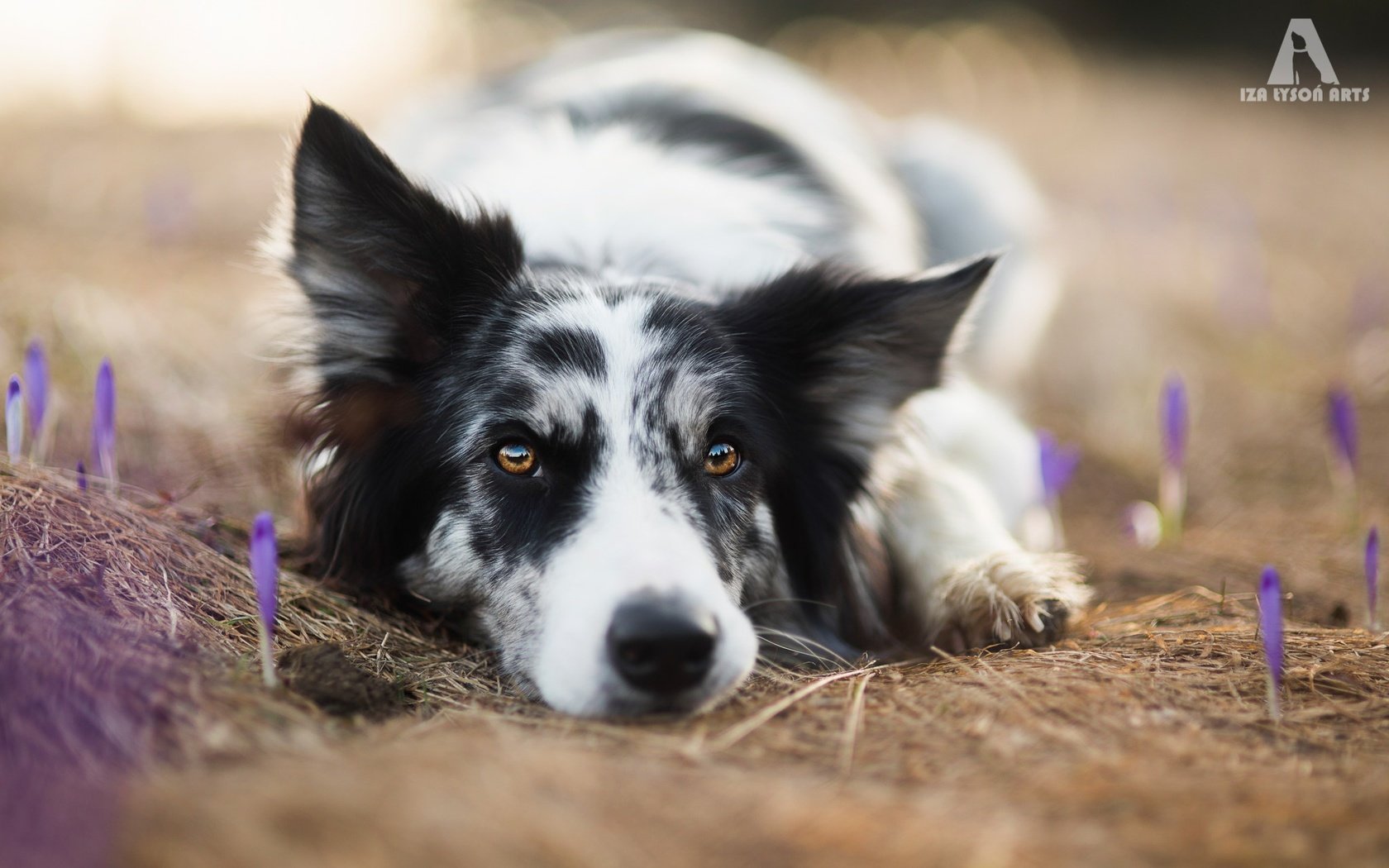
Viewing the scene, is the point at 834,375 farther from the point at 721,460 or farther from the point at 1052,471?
the point at 1052,471

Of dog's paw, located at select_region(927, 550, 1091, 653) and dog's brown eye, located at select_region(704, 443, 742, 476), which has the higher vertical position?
dog's brown eye, located at select_region(704, 443, 742, 476)

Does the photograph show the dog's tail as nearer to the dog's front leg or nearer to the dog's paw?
the dog's front leg

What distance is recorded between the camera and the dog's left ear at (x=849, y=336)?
3381mm

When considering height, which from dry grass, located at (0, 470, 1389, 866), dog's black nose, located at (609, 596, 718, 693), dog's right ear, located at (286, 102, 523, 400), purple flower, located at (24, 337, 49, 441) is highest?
dog's right ear, located at (286, 102, 523, 400)

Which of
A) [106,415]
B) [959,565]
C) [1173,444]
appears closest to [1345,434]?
[1173,444]

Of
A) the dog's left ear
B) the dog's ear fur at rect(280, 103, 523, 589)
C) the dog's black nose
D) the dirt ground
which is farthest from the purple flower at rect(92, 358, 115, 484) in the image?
the dog's left ear

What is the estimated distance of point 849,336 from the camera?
3.45 metres

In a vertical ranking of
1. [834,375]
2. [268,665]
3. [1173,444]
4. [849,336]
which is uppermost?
[849,336]

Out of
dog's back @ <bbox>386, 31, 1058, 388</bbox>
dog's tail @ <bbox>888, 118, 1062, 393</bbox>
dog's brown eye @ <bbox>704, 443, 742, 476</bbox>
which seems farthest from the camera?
dog's tail @ <bbox>888, 118, 1062, 393</bbox>

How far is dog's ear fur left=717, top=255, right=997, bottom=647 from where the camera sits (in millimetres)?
3393

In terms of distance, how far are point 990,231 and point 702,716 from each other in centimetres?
502

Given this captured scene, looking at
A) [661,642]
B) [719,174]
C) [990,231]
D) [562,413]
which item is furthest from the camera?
[990,231]

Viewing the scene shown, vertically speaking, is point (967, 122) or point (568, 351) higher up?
point (967, 122)

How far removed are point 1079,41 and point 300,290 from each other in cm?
2185
